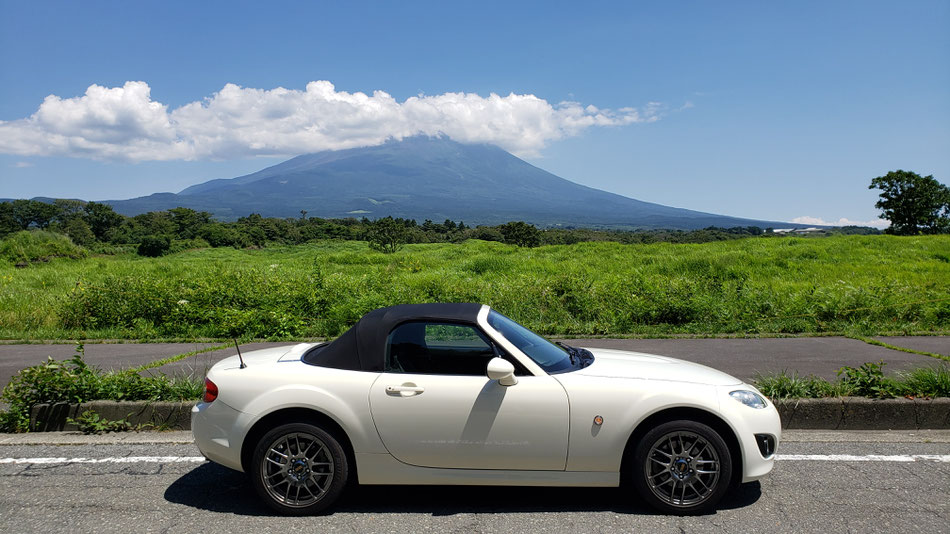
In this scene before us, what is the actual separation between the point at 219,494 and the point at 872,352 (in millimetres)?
7893

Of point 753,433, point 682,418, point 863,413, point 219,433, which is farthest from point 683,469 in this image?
point 219,433

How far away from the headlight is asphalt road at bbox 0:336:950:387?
110 inches

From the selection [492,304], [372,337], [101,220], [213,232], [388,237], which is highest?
[101,220]

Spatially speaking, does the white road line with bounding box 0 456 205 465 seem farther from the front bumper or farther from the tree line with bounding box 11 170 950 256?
the tree line with bounding box 11 170 950 256

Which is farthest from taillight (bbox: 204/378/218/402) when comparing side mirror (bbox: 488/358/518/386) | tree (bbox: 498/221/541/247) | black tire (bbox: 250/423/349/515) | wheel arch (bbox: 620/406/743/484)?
A: tree (bbox: 498/221/541/247)

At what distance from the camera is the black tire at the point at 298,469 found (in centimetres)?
368

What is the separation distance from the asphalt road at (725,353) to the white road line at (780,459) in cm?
193

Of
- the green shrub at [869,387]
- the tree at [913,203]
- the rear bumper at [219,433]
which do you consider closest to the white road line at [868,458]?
the green shrub at [869,387]

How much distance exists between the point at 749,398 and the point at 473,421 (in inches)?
68.9

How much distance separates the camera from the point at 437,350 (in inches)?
162

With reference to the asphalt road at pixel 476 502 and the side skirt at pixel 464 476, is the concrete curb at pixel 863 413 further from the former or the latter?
the side skirt at pixel 464 476

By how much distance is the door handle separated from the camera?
12.2 ft

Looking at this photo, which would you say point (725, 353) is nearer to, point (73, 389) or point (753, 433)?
point (753, 433)

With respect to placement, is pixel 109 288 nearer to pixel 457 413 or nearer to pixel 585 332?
pixel 585 332
